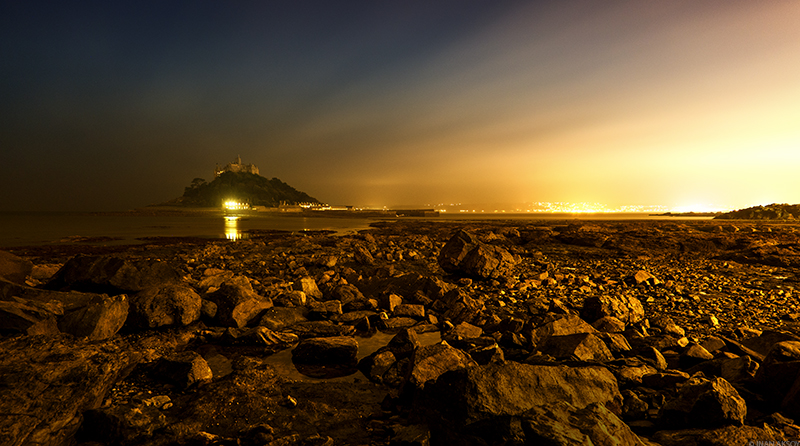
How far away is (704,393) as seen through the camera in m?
3.32

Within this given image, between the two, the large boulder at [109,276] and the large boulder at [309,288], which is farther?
the large boulder at [309,288]

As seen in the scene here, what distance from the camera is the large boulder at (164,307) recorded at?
6.63m

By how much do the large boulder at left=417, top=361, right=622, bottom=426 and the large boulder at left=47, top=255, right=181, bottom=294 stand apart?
7.31 metres

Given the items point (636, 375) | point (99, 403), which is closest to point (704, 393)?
point (636, 375)

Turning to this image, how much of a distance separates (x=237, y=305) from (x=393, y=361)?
151 inches

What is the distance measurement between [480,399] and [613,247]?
66.9ft

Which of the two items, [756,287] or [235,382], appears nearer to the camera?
[235,382]

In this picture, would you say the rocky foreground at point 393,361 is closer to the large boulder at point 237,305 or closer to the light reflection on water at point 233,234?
the large boulder at point 237,305

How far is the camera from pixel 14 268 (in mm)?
9094

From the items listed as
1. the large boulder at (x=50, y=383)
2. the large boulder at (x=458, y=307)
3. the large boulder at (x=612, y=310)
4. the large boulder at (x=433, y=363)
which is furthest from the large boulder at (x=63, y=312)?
the large boulder at (x=612, y=310)

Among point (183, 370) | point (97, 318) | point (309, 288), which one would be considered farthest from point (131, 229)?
point (183, 370)

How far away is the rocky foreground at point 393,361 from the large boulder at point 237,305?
46mm

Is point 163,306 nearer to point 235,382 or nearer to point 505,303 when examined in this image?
Answer: point 235,382

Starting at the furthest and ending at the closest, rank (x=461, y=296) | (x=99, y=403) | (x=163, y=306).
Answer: (x=461, y=296) → (x=163, y=306) → (x=99, y=403)
